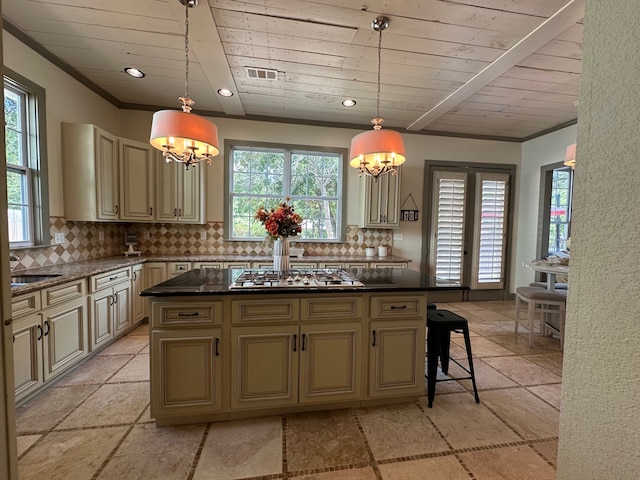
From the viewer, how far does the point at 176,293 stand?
5.91 ft

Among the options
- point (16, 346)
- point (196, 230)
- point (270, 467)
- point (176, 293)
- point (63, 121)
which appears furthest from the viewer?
point (196, 230)

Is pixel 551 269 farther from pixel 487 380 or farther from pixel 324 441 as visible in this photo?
pixel 324 441

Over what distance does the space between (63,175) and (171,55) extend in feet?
5.93

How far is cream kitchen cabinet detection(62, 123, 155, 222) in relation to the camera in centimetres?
323

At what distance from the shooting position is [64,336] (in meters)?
2.51

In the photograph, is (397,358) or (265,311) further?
(397,358)

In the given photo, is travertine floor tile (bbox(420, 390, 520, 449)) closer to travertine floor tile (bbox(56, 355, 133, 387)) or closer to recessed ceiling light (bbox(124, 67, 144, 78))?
travertine floor tile (bbox(56, 355, 133, 387))

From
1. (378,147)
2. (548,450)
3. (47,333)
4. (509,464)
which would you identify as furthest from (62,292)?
(548,450)

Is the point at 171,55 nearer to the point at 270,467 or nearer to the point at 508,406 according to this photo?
the point at 270,467

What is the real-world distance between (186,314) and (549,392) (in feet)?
9.76

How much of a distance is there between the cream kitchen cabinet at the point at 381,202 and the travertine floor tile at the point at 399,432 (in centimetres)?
289

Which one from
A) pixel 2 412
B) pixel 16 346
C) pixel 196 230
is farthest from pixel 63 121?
pixel 2 412

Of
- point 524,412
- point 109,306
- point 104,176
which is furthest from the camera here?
point 104,176

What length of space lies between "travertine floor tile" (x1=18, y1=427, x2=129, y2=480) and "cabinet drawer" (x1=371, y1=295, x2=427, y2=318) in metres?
1.89
